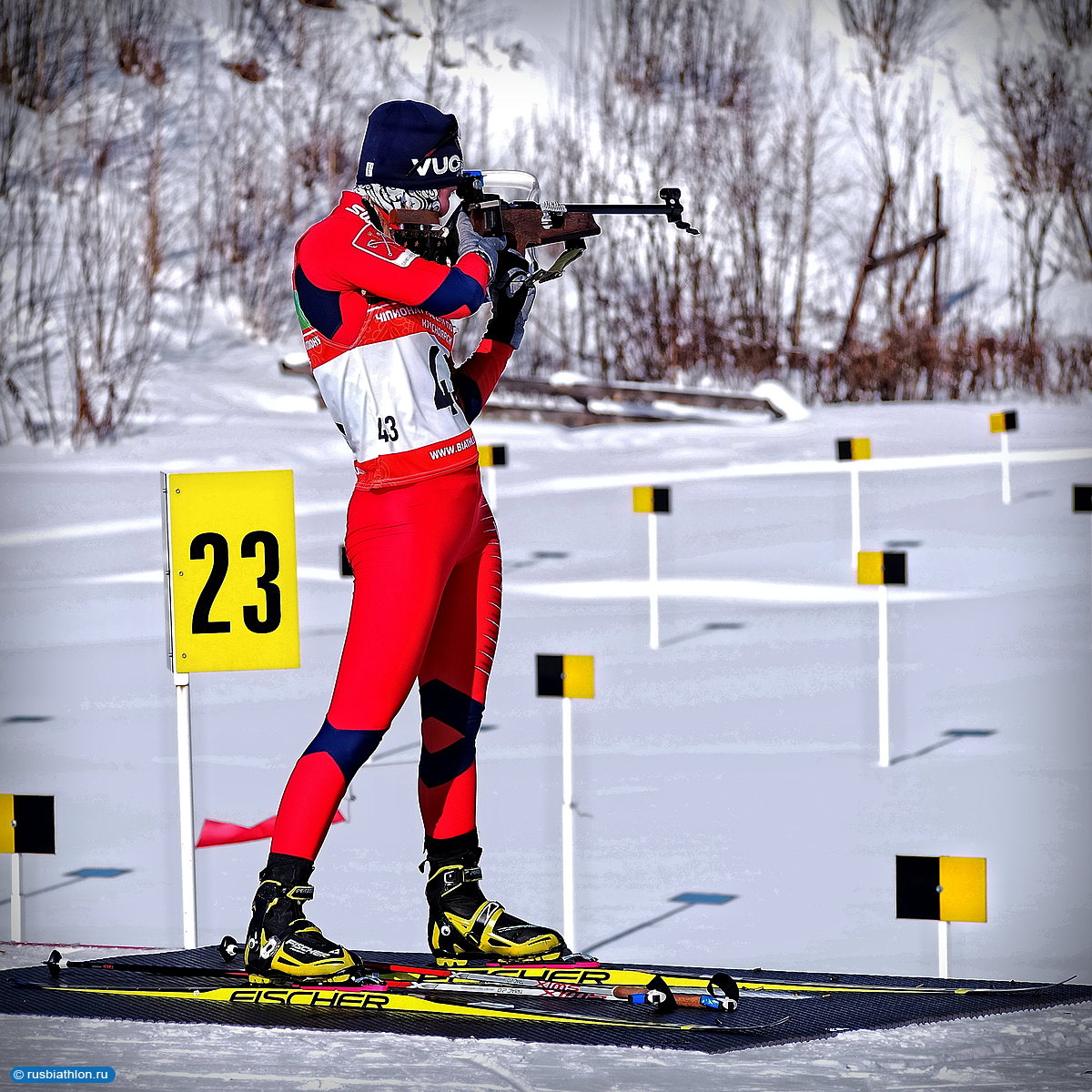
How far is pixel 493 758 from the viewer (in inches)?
216

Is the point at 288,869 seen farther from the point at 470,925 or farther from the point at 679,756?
the point at 679,756

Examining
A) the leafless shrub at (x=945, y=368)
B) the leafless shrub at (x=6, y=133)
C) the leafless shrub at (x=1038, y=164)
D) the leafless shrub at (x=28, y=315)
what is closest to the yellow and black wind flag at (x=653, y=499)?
the leafless shrub at (x=28, y=315)

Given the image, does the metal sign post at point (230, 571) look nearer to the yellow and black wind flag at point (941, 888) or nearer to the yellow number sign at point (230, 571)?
the yellow number sign at point (230, 571)

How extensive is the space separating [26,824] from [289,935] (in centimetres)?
79

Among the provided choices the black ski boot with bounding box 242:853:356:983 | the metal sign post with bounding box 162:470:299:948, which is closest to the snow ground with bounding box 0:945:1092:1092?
the black ski boot with bounding box 242:853:356:983

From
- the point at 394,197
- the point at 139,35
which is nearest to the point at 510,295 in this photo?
the point at 394,197

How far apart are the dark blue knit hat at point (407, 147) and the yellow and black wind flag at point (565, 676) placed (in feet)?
3.99

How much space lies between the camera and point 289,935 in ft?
10.2

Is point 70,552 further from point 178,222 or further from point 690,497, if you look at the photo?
point 178,222

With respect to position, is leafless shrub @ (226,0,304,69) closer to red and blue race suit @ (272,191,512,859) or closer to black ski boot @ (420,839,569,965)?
red and blue race suit @ (272,191,512,859)

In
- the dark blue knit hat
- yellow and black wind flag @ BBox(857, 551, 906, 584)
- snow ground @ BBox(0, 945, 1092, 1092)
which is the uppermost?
the dark blue knit hat

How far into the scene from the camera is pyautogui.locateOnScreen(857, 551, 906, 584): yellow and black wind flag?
5.06 m

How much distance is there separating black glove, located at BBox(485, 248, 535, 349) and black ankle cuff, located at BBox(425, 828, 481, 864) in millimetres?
880

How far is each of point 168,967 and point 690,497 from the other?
8.42 meters
